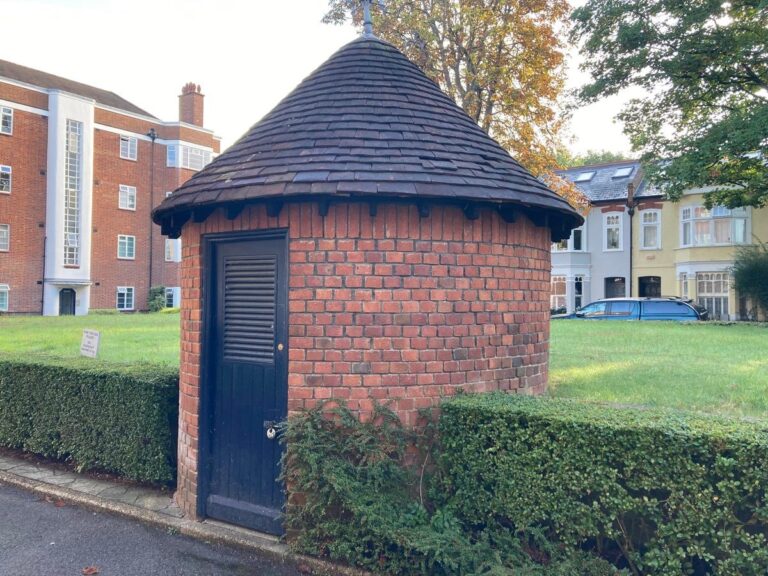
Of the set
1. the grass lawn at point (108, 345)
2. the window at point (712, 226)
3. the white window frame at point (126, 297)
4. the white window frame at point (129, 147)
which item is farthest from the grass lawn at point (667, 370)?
the white window frame at point (129, 147)

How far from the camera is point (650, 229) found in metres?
31.5

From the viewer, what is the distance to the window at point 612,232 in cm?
3222

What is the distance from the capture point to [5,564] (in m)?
4.38

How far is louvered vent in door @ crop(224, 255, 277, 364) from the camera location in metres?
4.69

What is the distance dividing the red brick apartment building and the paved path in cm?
2898

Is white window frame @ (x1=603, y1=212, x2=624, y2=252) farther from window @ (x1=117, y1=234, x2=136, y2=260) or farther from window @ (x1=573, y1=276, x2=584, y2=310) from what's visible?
window @ (x1=117, y1=234, x2=136, y2=260)

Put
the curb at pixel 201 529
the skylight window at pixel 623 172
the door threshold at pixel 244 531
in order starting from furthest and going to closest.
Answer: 1. the skylight window at pixel 623 172
2. the door threshold at pixel 244 531
3. the curb at pixel 201 529

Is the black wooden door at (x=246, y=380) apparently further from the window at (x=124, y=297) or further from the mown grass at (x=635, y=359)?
the window at (x=124, y=297)

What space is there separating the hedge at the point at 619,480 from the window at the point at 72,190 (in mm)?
33020

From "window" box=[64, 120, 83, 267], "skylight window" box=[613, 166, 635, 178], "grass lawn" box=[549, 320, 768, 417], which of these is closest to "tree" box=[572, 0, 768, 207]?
"grass lawn" box=[549, 320, 768, 417]

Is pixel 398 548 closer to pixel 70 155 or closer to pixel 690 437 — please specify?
pixel 690 437

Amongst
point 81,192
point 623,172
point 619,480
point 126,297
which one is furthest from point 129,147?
point 619,480

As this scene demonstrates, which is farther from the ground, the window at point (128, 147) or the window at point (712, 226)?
the window at point (128, 147)

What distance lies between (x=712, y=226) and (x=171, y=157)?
104 ft
